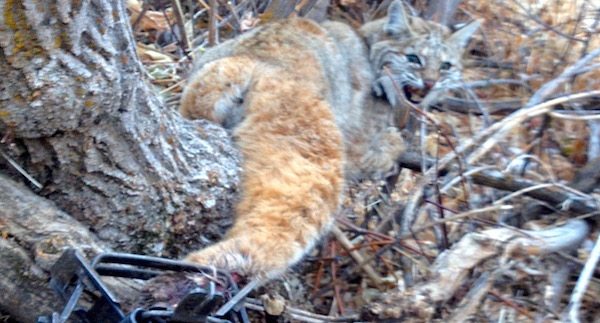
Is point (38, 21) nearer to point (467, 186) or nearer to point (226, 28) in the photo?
point (467, 186)

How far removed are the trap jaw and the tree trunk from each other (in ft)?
0.96

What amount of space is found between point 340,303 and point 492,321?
0.64m

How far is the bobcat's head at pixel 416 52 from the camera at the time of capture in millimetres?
4520

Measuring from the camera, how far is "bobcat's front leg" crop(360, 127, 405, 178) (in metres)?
3.90

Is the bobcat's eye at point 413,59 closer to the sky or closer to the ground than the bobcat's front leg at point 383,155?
closer to the sky

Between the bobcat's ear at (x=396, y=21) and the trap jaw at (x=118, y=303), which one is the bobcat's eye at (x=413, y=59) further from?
the trap jaw at (x=118, y=303)

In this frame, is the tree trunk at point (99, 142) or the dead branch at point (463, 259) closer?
the tree trunk at point (99, 142)

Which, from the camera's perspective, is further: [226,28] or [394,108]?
[226,28]

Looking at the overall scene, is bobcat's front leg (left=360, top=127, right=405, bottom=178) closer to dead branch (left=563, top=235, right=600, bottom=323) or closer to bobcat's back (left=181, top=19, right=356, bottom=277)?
bobcat's back (left=181, top=19, right=356, bottom=277)

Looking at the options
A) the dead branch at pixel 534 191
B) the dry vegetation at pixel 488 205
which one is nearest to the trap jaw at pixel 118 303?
the dry vegetation at pixel 488 205

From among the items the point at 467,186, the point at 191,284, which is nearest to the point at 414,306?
the point at 191,284

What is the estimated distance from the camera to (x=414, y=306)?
8.23 feet

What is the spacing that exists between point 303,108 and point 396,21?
1.47 meters

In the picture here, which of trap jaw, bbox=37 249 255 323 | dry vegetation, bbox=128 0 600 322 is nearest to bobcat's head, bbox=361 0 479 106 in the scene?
dry vegetation, bbox=128 0 600 322
